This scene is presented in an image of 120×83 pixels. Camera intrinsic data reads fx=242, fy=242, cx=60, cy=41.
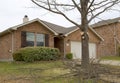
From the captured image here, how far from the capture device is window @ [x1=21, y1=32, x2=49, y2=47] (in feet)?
80.5

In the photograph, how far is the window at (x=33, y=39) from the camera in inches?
966

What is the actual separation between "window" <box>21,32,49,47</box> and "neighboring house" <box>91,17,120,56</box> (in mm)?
9450

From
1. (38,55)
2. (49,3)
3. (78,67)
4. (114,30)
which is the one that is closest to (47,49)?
(38,55)

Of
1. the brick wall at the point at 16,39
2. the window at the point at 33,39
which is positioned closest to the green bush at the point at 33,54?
the brick wall at the point at 16,39

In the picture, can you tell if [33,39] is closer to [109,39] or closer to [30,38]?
[30,38]

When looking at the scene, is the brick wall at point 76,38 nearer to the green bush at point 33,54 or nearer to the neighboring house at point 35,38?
the neighboring house at point 35,38

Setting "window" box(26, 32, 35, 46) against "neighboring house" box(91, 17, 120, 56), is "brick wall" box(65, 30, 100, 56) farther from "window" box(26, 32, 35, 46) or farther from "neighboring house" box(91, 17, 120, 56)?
"window" box(26, 32, 35, 46)

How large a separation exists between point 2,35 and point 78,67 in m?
24.0

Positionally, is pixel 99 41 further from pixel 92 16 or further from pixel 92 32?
pixel 92 16

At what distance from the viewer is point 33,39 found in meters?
25.4

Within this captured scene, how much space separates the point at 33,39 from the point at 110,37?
13190mm

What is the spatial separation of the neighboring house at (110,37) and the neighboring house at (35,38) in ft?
20.0

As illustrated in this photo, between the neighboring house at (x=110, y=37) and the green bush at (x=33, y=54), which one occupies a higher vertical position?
the neighboring house at (x=110, y=37)

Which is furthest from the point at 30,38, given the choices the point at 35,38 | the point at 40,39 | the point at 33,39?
the point at 40,39
